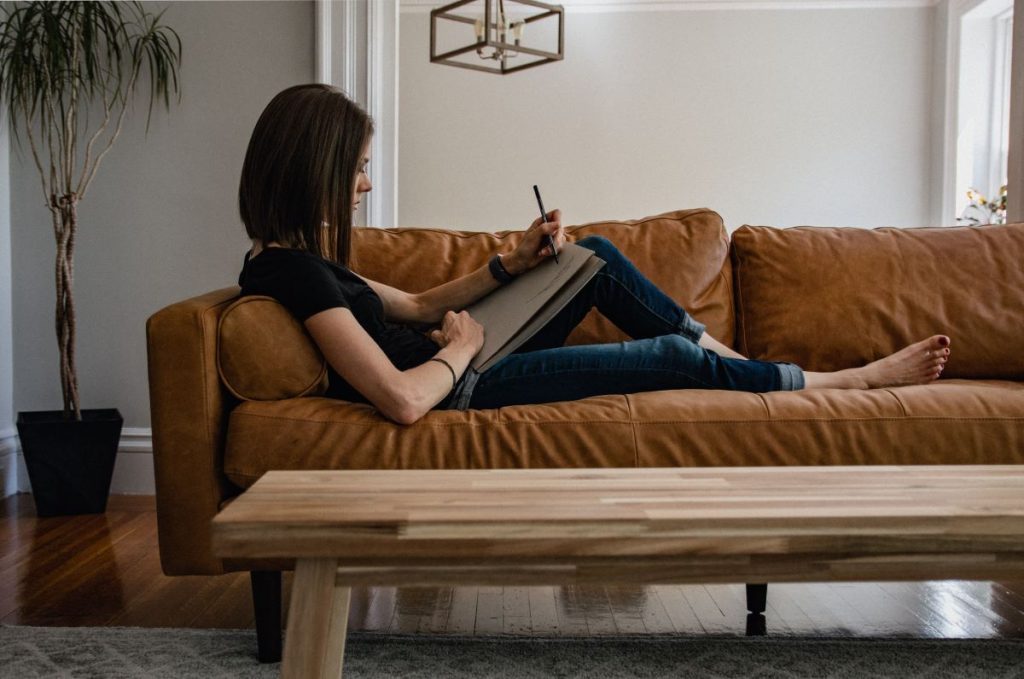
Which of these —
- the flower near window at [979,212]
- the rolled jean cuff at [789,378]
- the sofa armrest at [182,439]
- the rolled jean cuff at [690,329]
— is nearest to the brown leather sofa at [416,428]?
the sofa armrest at [182,439]

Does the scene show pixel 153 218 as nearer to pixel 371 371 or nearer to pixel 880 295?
pixel 371 371

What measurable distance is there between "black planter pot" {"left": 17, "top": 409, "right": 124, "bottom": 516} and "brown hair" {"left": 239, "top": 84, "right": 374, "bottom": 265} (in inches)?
60.0

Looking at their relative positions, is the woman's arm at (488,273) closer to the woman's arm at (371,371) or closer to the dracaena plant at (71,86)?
the woman's arm at (371,371)

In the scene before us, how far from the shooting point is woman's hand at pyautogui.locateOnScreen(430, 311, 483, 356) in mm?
1794

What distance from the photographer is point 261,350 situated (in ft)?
5.40

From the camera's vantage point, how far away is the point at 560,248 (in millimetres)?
2004

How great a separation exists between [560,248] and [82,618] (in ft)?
4.12

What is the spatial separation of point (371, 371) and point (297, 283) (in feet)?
0.75

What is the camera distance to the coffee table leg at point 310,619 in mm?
851

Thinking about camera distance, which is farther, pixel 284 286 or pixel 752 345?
pixel 752 345

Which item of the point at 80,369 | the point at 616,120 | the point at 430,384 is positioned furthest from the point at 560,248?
the point at 616,120

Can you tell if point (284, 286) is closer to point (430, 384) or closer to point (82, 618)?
point (430, 384)

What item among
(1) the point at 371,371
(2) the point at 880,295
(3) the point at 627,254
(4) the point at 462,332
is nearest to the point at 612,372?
(4) the point at 462,332

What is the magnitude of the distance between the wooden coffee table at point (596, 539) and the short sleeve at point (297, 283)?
71 centimetres
